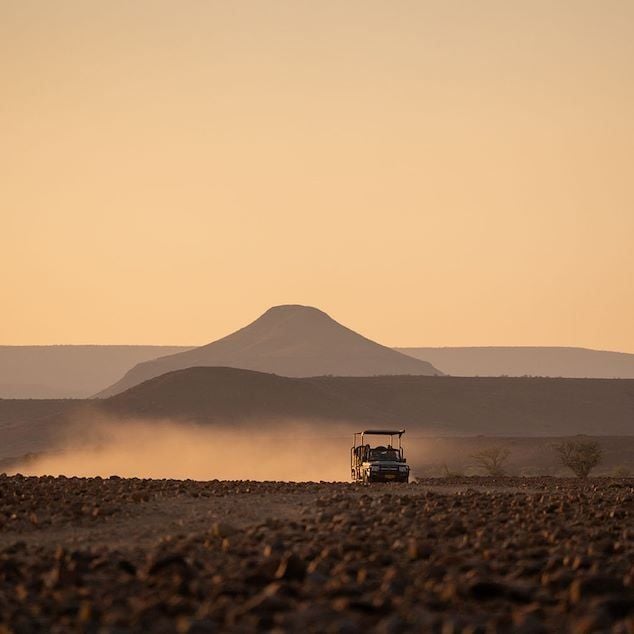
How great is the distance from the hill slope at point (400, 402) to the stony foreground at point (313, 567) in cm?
9904

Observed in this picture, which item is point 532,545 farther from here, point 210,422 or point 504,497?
point 210,422

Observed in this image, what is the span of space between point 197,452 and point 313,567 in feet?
292

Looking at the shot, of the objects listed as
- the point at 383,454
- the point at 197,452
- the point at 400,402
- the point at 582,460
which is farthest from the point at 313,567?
the point at 400,402

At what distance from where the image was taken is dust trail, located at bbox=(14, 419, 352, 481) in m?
86.7

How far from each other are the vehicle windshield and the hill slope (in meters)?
78.5

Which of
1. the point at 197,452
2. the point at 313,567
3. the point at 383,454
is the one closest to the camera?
the point at 313,567

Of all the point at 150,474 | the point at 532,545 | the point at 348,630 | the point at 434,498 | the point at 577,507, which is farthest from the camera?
the point at 150,474

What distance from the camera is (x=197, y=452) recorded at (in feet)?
340

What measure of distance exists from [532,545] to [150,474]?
227 ft

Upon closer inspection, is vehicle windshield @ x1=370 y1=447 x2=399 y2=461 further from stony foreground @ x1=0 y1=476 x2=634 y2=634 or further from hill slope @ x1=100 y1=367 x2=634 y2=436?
hill slope @ x1=100 y1=367 x2=634 y2=436

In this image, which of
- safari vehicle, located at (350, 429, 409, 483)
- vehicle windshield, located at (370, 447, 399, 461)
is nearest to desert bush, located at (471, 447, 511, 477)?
safari vehicle, located at (350, 429, 409, 483)

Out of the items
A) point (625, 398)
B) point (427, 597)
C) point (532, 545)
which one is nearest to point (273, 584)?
point (427, 597)

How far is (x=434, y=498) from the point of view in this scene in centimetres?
2966

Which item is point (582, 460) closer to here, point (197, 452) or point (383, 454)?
point (383, 454)
